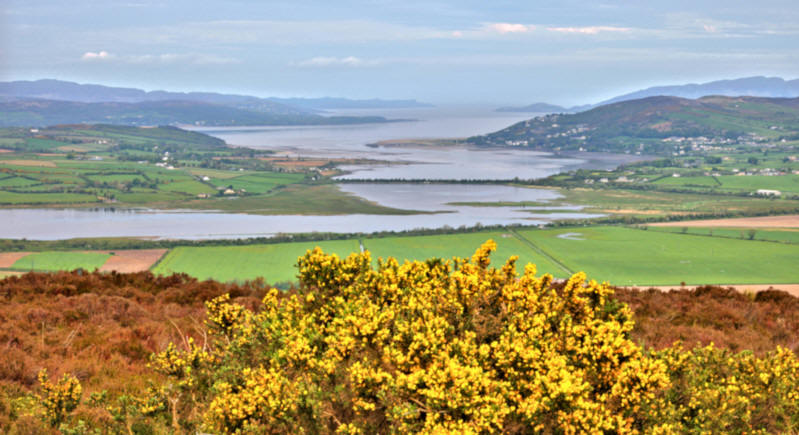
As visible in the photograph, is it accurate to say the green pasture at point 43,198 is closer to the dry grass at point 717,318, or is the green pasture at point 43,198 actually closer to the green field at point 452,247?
the green field at point 452,247

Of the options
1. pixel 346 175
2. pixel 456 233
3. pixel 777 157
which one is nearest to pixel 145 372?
pixel 456 233

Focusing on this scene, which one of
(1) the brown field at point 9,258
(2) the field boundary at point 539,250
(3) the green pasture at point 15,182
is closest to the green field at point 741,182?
(2) the field boundary at point 539,250

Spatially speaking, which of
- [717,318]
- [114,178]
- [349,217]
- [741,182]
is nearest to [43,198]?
[114,178]

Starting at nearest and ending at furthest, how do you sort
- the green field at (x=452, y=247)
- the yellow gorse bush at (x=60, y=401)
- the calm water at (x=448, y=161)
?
the yellow gorse bush at (x=60, y=401) < the green field at (x=452, y=247) < the calm water at (x=448, y=161)

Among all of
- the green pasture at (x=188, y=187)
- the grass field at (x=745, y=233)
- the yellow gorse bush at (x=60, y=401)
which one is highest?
the yellow gorse bush at (x=60, y=401)

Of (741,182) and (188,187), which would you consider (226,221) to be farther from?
(741,182)

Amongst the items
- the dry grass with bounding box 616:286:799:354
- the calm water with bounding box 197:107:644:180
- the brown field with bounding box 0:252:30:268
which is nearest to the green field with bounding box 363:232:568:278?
the dry grass with bounding box 616:286:799:354
